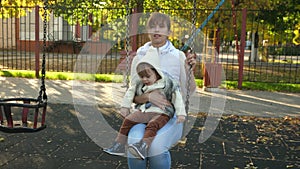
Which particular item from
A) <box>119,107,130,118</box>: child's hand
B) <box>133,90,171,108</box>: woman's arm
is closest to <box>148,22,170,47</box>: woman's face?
<box>133,90,171,108</box>: woman's arm

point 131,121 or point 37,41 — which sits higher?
point 37,41

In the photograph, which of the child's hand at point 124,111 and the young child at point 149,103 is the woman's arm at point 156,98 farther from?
the child's hand at point 124,111

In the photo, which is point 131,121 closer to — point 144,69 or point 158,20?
point 144,69

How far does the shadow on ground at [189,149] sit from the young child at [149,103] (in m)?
0.96

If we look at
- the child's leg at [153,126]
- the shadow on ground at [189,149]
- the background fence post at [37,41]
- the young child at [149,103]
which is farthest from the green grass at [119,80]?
the child's leg at [153,126]

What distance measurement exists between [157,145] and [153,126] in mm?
136

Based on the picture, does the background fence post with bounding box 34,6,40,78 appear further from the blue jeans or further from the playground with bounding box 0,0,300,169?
the blue jeans

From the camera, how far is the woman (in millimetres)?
2738

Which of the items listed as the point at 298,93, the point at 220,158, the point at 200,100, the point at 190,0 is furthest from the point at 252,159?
the point at 190,0

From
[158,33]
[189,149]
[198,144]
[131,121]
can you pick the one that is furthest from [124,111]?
[198,144]

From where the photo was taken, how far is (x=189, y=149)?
430 cm

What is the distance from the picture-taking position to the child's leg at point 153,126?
2.68 m

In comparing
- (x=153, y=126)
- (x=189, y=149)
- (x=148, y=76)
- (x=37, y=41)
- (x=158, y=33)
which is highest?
(x=37, y=41)

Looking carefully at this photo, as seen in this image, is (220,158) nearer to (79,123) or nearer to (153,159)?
(153,159)
